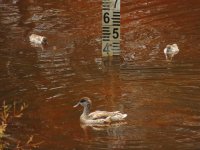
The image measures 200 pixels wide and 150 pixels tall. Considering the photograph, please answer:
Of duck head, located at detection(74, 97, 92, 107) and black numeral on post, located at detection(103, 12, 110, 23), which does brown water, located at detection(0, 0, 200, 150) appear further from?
black numeral on post, located at detection(103, 12, 110, 23)

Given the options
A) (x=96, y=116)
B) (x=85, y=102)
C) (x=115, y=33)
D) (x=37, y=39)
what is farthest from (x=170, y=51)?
(x=96, y=116)

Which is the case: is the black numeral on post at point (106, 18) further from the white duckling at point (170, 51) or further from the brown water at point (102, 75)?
the white duckling at point (170, 51)

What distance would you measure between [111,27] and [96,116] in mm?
5223

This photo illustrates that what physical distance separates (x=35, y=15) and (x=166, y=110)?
9634 millimetres

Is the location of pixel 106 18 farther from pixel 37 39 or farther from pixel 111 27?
pixel 37 39

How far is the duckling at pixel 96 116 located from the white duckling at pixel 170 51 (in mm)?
3818

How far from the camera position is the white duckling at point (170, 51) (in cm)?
1536

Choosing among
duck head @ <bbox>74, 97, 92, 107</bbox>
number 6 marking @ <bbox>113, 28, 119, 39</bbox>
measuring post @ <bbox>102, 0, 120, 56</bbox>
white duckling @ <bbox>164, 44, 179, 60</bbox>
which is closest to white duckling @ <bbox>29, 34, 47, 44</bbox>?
measuring post @ <bbox>102, 0, 120, 56</bbox>

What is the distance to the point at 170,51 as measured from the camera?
611 inches

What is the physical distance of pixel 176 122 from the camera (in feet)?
37.4

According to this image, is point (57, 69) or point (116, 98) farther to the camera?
point (57, 69)

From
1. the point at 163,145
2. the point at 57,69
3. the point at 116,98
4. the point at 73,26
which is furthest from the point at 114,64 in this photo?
the point at 163,145

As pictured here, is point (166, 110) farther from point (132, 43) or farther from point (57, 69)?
point (132, 43)

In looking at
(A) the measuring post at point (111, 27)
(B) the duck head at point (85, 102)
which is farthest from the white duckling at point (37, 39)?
(B) the duck head at point (85, 102)
